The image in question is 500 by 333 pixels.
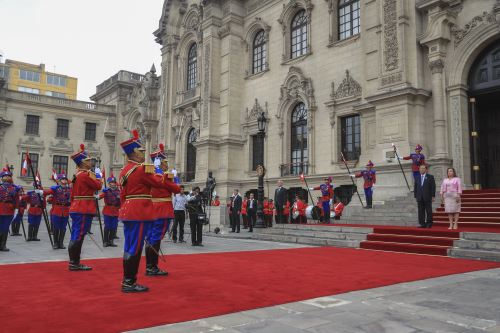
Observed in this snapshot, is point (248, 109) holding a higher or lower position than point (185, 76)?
lower

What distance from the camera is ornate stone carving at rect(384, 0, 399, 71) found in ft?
54.1

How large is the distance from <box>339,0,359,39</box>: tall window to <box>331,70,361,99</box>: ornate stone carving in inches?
82.5

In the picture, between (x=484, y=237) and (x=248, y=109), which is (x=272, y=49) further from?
(x=484, y=237)

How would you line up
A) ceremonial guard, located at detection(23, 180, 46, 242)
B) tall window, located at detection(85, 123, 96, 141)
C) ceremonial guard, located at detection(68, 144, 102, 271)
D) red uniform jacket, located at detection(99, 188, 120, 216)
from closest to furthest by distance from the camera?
ceremonial guard, located at detection(68, 144, 102, 271)
red uniform jacket, located at detection(99, 188, 120, 216)
ceremonial guard, located at detection(23, 180, 46, 242)
tall window, located at detection(85, 123, 96, 141)

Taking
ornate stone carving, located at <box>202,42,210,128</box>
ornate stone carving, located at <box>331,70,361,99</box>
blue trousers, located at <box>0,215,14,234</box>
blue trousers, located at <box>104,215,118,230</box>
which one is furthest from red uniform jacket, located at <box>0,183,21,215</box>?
ornate stone carving, located at <box>202,42,210,128</box>

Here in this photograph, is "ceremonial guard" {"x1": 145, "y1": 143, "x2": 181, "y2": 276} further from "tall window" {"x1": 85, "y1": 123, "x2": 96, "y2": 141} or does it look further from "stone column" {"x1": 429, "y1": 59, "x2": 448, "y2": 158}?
"tall window" {"x1": 85, "y1": 123, "x2": 96, "y2": 141}

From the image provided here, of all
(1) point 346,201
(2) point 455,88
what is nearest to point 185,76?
(1) point 346,201

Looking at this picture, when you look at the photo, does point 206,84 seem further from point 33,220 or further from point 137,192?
point 137,192

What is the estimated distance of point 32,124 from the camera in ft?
128

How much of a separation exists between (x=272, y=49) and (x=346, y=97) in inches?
251

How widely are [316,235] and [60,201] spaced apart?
24.7 feet

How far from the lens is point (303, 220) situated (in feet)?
61.9

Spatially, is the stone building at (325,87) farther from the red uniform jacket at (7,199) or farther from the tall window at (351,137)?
the red uniform jacket at (7,199)

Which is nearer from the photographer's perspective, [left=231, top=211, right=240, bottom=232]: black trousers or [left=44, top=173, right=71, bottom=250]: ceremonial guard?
[left=44, top=173, right=71, bottom=250]: ceremonial guard
